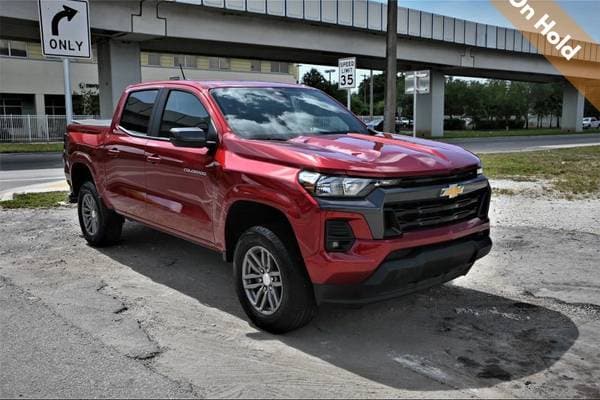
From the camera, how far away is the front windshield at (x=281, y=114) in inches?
196

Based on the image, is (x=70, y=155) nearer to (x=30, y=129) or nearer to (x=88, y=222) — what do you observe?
(x=88, y=222)

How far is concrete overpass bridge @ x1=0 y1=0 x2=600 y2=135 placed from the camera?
912 inches

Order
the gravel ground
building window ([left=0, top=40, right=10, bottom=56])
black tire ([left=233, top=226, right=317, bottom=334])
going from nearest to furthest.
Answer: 1. the gravel ground
2. black tire ([left=233, top=226, right=317, bottom=334])
3. building window ([left=0, top=40, right=10, bottom=56])

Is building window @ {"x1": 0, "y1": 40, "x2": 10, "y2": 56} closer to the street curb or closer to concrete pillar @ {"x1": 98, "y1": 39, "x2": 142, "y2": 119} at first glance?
concrete pillar @ {"x1": 98, "y1": 39, "x2": 142, "y2": 119}

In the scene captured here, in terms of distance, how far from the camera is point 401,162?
409 centimetres

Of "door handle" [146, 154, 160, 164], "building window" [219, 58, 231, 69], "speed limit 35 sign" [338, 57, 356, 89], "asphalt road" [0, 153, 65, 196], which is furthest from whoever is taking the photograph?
"building window" [219, 58, 231, 69]

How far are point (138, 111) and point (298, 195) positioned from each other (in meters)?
3.07

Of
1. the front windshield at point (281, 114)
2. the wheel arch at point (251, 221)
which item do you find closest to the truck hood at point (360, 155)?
the front windshield at point (281, 114)

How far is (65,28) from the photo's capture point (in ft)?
32.4

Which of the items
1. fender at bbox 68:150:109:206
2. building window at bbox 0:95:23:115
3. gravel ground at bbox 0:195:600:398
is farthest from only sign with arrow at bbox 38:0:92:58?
building window at bbox 0:95:23:115

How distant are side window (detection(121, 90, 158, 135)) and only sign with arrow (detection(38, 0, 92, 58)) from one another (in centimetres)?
412

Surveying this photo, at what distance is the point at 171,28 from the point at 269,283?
21851 millimetres

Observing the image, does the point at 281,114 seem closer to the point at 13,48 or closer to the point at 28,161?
the point at 28,161

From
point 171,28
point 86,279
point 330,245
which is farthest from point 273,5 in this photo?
point 330,245
